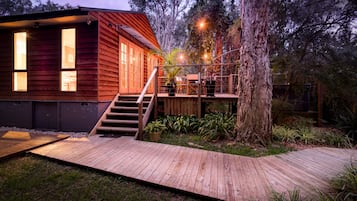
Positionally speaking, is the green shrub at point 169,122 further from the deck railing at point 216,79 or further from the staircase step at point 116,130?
the deck railing at point 216,79

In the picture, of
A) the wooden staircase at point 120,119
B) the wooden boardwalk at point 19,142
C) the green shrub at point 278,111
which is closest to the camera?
the wooden boardwalk at point 19,142

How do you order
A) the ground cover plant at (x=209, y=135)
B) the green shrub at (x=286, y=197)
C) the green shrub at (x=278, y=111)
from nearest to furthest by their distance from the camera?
the green shrub at (x=286, y=197) < the ground cover plant at (x=209, y=135) < the green shrub at (x=278, y=111)

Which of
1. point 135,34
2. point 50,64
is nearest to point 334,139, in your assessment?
point 135,34

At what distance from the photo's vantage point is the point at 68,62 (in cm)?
639

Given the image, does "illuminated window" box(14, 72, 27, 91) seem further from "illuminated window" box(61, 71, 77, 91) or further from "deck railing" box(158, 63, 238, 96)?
"deck railing" box(158, 63, 238, 96)

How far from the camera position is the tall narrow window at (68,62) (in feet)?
20.8

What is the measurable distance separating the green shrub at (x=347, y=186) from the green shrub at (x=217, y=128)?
2801mm

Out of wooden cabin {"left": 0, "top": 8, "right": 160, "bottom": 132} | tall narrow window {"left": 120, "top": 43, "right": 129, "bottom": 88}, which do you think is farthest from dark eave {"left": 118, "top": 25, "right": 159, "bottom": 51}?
tall narrow window {"left": 120, "top": 43, "right": 129, "bottom": 88}

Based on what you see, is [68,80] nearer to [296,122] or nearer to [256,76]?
[256,76]

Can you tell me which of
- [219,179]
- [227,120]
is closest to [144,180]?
[219,179]

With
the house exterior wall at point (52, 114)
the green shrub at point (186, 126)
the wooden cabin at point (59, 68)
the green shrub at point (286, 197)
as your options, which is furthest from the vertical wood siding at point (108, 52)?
the green shrub at point (286, 197)

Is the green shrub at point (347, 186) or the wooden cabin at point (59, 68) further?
the wooden cabin at point (59, 68)

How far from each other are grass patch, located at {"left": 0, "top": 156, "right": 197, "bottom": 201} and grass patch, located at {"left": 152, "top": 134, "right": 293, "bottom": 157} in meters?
2.15

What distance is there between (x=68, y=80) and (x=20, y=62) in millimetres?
1897
